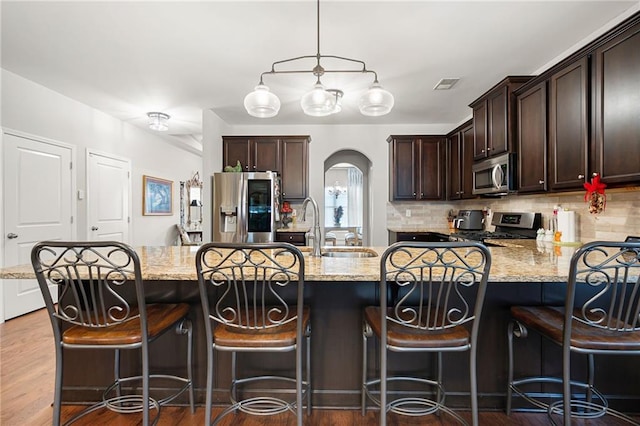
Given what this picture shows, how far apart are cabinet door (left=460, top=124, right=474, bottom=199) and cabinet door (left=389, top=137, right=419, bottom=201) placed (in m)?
0.71

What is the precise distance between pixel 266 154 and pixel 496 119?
2982 mm

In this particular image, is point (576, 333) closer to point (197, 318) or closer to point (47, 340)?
point (197, 318)

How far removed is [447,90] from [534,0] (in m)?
1.53

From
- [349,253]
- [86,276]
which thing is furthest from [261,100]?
[86,276]

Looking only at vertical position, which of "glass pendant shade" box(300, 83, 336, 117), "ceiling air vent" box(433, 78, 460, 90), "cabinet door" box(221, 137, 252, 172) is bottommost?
"glass pendant shade" box(300, 83, 336, 117)

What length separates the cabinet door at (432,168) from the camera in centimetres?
473

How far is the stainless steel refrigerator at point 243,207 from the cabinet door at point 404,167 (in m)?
1.83

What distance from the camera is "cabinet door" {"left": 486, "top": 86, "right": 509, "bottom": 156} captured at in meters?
3.00

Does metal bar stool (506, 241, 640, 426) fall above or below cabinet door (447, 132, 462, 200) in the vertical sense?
below

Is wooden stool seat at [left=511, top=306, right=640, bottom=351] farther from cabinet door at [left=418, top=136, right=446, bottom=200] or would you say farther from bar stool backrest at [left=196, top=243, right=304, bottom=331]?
cabinet door at [left=418, top=136, right=446, bottom=200]

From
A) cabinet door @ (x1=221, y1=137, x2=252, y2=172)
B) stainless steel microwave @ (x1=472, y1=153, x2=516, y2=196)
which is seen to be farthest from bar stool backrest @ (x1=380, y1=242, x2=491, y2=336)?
cabinet door @ (x1=221, y1=137, x2=252, y2=172)

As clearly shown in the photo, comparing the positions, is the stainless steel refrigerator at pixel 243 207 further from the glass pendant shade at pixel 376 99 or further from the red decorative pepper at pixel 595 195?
the red decorative pepper at pixel 595 195

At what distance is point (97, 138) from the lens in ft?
14.4

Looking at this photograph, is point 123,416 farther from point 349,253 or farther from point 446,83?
point 446,83
